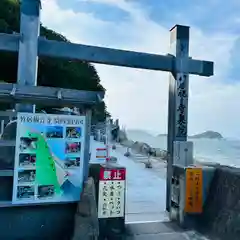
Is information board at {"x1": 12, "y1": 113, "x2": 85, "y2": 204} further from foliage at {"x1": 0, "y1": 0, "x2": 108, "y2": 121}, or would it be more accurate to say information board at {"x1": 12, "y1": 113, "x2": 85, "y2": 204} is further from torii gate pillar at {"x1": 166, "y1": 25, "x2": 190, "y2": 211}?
foliage at {"x1": 0, "y1": 0, "x2": 108, "y2": 121}

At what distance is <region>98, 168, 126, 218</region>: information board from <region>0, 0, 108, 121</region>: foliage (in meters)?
7.08

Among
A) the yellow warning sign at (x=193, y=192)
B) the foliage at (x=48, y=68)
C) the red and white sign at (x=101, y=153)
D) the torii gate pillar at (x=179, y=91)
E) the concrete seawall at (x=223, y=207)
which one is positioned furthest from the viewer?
the foliage at (x=48, y=68)

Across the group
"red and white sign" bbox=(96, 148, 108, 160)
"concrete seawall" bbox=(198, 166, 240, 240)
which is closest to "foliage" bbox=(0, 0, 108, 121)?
"red and white sign" bbox=(96, 148, 108, 160)

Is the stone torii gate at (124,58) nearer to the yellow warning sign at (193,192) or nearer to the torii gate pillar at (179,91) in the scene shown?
the torii gate pillar at (179,91)

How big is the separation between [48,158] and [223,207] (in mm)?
3297

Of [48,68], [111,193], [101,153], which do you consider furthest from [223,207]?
[48,68]

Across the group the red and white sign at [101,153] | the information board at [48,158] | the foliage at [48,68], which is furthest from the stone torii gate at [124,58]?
the foliage at [48,68]

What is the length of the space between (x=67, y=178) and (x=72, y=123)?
806mm

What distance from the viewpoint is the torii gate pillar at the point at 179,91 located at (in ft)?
20.1

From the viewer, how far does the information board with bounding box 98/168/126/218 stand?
4.73 meters

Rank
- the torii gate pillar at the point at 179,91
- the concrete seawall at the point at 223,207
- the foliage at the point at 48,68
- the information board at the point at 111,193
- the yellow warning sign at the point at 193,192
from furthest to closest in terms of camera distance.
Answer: the foliage at the point at 48,68 → the torii gate pillar at the point at 179,91 → the yellow warning sign at the point at 193,192 → the information board at the point at 111,193 → the concrete seawall at the point at 223,207

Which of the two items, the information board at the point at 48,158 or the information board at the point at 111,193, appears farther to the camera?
the information board at the point at 111,193

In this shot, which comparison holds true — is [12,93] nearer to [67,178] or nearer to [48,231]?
[67,178]

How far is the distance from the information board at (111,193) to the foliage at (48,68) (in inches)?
279
